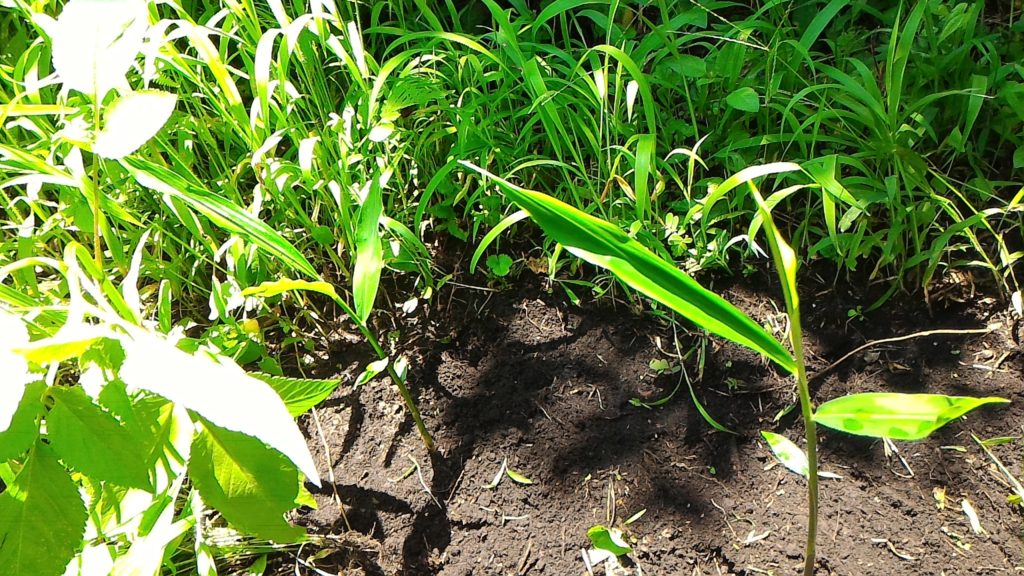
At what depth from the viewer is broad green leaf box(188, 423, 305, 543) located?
0.93 metres

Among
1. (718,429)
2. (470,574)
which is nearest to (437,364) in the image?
(470,574)

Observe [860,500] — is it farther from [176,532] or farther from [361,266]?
[176,532]

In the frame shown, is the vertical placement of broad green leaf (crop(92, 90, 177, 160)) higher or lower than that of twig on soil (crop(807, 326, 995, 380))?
higher

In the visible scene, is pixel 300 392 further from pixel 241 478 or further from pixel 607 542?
pixel 607 542

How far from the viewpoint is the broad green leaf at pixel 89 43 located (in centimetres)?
75

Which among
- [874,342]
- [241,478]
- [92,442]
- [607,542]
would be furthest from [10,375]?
[874,342]

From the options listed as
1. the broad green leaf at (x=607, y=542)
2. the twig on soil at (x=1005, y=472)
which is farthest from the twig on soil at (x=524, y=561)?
the twig on soil at (x=1005, y=472)

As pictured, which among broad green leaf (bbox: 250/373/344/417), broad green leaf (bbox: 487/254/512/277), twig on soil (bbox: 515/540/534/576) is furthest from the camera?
broad green leaf (bbox: 487/254/512/277)

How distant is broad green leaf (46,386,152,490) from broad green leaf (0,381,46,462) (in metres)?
0.02

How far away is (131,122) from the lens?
77cm

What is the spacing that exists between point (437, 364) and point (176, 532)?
0.56 m

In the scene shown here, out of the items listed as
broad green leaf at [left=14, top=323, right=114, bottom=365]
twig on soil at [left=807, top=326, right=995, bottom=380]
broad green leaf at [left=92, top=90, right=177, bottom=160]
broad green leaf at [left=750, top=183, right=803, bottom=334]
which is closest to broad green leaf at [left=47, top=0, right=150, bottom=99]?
broad green leaf at [left=92, top=90, right=177, bottom=160]

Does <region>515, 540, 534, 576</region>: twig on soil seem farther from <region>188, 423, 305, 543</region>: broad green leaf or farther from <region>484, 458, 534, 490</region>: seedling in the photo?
<region>188, 423, 305, 543</region>: broad green leaf

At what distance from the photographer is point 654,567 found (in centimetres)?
117
